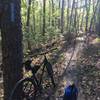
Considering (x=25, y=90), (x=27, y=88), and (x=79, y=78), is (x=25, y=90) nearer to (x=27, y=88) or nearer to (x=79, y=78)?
(x=27, y=88)

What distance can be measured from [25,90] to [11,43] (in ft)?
4.70

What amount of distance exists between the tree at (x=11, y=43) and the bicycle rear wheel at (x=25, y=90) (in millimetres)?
181

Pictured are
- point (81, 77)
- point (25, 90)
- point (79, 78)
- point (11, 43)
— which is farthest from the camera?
point (81, 77)

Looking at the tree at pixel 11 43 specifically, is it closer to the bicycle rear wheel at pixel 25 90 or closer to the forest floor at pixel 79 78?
the bicycle rear wheel at pixel 25 90

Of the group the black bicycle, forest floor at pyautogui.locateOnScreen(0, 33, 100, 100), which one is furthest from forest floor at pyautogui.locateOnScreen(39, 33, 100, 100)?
the black bicycle

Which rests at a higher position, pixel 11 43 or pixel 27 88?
pixel 11 43

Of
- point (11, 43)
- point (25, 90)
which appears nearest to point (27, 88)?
point (25, 90)

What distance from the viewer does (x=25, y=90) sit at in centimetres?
720

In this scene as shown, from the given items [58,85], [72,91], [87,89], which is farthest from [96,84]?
[72,91]

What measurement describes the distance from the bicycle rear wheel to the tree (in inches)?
7.1

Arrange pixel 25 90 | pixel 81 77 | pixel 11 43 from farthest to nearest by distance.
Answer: pixel 81 77 < pixel 25 90 < pixel 11 43

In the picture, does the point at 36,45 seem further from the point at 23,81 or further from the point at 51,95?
the point at 23,81

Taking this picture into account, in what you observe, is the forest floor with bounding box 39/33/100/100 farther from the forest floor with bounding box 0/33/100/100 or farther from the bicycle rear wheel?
the bicycle rear wheel

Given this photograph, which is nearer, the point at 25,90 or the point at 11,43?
the point at 11,43
